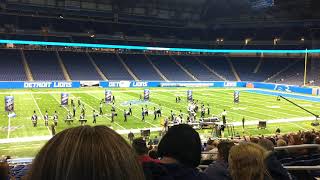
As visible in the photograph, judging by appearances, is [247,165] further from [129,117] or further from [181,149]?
[129,117]

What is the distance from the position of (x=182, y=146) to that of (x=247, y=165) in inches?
40.1

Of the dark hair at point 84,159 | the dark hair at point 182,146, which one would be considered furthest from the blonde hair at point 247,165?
the dark hair at point 84,159

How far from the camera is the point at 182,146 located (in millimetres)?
2709

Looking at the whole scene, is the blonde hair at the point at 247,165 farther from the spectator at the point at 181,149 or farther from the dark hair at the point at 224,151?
the dark hair at the point at 224,151

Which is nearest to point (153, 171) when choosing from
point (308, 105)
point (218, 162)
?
point (218, 162)

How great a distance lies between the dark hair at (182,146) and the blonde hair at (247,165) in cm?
87

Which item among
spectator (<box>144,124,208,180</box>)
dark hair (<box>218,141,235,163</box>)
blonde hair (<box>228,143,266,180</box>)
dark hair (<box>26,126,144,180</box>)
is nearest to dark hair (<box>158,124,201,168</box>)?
spectator (<box>144,124,208,180</box>)

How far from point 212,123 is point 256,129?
187 inches

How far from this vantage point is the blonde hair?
3.44 metres

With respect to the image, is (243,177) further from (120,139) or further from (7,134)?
(7,134)

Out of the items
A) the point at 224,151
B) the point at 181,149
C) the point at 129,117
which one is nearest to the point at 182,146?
the point at 181,149

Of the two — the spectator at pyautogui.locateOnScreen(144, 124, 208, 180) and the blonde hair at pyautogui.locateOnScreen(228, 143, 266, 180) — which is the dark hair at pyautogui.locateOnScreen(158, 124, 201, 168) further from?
the blonde hair at pyautogui.locateOnScreen(228, 143, 266, 180)

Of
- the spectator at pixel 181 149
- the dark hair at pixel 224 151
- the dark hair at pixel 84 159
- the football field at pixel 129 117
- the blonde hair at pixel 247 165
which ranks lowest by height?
the football field at pixel 129 117

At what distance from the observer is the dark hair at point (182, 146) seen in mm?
2645
